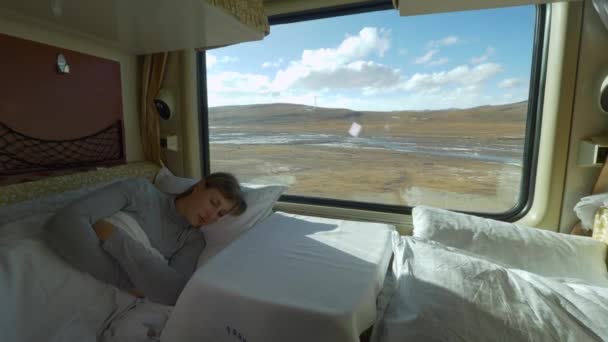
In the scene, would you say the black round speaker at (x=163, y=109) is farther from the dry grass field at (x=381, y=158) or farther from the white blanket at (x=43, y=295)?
the white blanket at (x=43, y=295)

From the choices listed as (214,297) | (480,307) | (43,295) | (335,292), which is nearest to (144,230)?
(43,295)

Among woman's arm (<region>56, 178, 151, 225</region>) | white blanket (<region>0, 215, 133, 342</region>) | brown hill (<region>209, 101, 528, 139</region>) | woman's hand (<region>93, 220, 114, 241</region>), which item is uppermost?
brown hill (<region>209, 101, 528, 139</region>)

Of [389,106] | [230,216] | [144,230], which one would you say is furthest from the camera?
[389,106]

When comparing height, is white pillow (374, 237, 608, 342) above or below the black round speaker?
below

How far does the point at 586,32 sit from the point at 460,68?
0.51 m

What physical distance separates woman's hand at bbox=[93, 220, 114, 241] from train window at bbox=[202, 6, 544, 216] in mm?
1072

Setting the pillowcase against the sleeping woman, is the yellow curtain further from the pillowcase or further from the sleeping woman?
the sleeping woman

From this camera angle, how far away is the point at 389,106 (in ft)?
5.03

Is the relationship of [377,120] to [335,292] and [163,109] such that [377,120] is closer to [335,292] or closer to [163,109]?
[335,292]

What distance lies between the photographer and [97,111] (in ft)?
4.93

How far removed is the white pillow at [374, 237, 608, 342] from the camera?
0.60 m

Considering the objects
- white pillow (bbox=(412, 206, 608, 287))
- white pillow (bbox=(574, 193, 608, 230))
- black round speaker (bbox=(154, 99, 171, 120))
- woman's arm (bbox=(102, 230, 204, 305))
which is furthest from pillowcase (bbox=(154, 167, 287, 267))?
white pillow (bbox=(574, 193, 608, 230))

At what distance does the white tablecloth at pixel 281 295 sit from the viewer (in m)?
0.66

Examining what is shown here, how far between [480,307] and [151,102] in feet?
6.84
